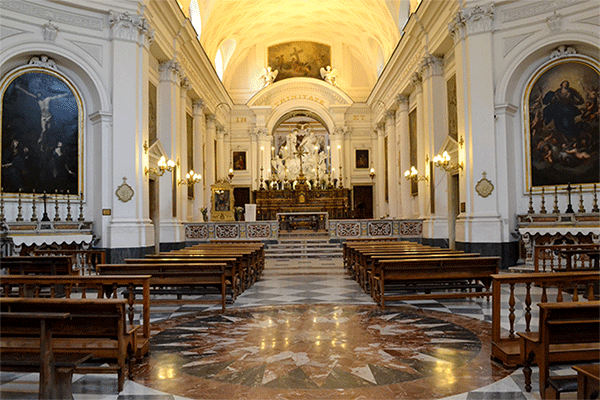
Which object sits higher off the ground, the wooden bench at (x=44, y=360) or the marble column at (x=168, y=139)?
the marble column at (x=168, y=139)

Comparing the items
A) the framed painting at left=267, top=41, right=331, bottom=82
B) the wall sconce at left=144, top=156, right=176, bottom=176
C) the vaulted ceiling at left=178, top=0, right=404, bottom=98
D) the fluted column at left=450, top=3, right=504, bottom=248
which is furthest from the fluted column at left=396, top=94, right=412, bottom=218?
the wall sconce at left=144, top=156, right=176, bottom=176

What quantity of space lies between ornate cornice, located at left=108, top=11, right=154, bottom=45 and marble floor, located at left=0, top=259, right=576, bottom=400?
8238mm

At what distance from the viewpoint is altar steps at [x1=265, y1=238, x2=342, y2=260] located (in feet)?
56.3

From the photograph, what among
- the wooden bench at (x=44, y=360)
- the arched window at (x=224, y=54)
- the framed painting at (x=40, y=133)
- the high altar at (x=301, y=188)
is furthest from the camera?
the arched window at (x=224, y=54)

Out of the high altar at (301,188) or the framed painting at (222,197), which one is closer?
the framed painting at (222,197)

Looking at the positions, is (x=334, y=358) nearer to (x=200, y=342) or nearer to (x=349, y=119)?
(x=200, y=342)

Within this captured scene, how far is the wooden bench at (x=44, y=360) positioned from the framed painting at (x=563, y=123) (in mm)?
12154

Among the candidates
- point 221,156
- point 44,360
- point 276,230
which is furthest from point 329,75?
point 44,360

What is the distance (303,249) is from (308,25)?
51.3ft

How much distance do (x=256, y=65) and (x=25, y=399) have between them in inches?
1099

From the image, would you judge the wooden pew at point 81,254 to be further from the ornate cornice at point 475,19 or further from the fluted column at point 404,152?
the fluted column at point 404,152

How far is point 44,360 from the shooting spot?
3.30 m

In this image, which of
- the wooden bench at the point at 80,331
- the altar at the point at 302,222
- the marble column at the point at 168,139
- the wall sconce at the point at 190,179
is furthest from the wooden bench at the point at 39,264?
the altar at the point at 302,222

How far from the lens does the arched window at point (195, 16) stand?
20.8 meters
